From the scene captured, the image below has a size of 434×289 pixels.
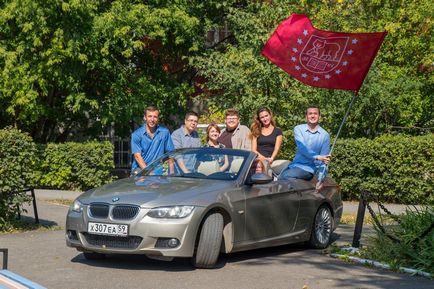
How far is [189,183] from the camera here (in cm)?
1052

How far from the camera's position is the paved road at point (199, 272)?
30.2ft

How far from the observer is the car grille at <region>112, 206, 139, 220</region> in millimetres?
9719

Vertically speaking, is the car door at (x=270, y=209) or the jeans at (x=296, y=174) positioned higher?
the jeans at (x=296, y=174)

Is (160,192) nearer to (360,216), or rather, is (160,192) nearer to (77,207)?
(77,207)

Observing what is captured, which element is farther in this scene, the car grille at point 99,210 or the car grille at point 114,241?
the car grille at point 99,210

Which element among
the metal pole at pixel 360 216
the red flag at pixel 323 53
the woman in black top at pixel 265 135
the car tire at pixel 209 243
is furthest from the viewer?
the red flag at pixel 323 53

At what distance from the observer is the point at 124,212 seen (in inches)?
385

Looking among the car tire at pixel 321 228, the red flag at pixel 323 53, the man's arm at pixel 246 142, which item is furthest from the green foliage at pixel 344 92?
the car tire at pixel 321 228

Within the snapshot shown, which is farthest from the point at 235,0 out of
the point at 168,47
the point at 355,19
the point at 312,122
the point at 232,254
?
the point at 232,254

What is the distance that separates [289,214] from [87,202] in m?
2.82

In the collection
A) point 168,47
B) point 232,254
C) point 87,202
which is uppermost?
point 168,47

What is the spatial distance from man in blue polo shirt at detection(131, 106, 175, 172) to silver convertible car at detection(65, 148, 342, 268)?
4.34 ft

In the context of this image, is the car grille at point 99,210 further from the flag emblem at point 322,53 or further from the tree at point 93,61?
the tree at point 93,61

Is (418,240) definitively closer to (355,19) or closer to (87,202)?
(87,202)
